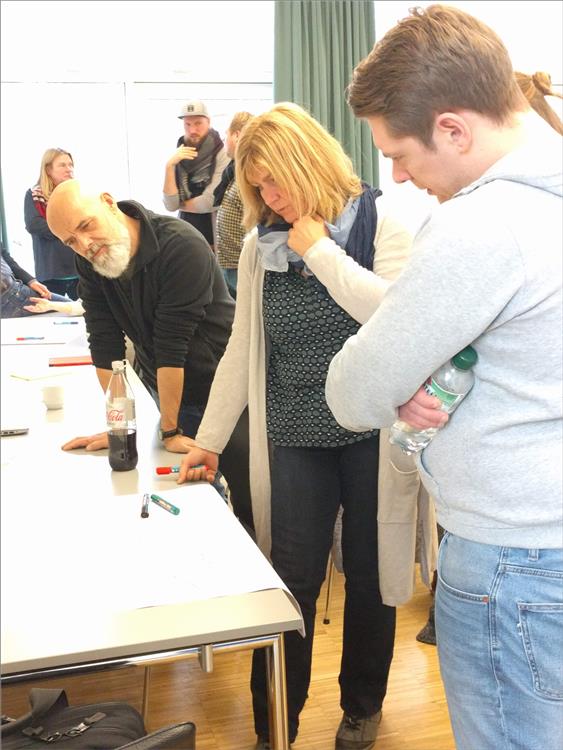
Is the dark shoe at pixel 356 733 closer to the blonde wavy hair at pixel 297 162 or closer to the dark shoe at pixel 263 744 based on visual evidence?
the dark shoe at pixel 263 744

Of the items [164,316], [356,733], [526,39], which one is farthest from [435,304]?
[526,39]

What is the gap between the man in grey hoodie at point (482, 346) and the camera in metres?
0.75

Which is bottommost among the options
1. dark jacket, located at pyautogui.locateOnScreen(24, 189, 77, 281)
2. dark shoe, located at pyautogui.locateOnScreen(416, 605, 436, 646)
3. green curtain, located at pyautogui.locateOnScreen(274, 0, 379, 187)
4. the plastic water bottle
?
dark shoe, located at pyautogui.locateOnScreen(416, 605, 436, 646)

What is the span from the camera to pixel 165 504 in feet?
4.22

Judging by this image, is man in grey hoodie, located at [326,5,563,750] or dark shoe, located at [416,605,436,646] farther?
dark shoe, located at [416,605,436,646]

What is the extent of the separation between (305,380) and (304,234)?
0.26 m

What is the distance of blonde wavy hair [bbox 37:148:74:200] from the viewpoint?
2.04 ft

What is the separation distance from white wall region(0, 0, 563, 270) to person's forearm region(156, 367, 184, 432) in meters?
0.38

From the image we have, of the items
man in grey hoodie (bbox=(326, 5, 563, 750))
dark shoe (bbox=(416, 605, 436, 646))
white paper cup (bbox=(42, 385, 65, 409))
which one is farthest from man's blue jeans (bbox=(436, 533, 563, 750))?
dark shoe (bbox=(416, 605, 436, 646))

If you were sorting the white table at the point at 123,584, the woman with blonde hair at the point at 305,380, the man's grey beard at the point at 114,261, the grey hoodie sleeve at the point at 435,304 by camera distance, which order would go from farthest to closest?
the woman with blonde hair at the point at 305,380 < the man's grey beard at the point at 114,261 < the white table at the point at 123,584 < the grey hoodie sleeve at the point at 435,304

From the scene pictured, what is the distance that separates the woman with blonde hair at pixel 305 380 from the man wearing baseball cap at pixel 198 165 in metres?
0.89

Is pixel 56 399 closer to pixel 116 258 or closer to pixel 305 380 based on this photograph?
pixel 116 258

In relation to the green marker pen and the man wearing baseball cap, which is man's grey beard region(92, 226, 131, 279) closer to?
the green marker pen

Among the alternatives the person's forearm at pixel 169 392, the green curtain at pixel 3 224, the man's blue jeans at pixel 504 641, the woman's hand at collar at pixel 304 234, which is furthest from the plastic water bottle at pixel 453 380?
the person's forearm at pixel 169 392
